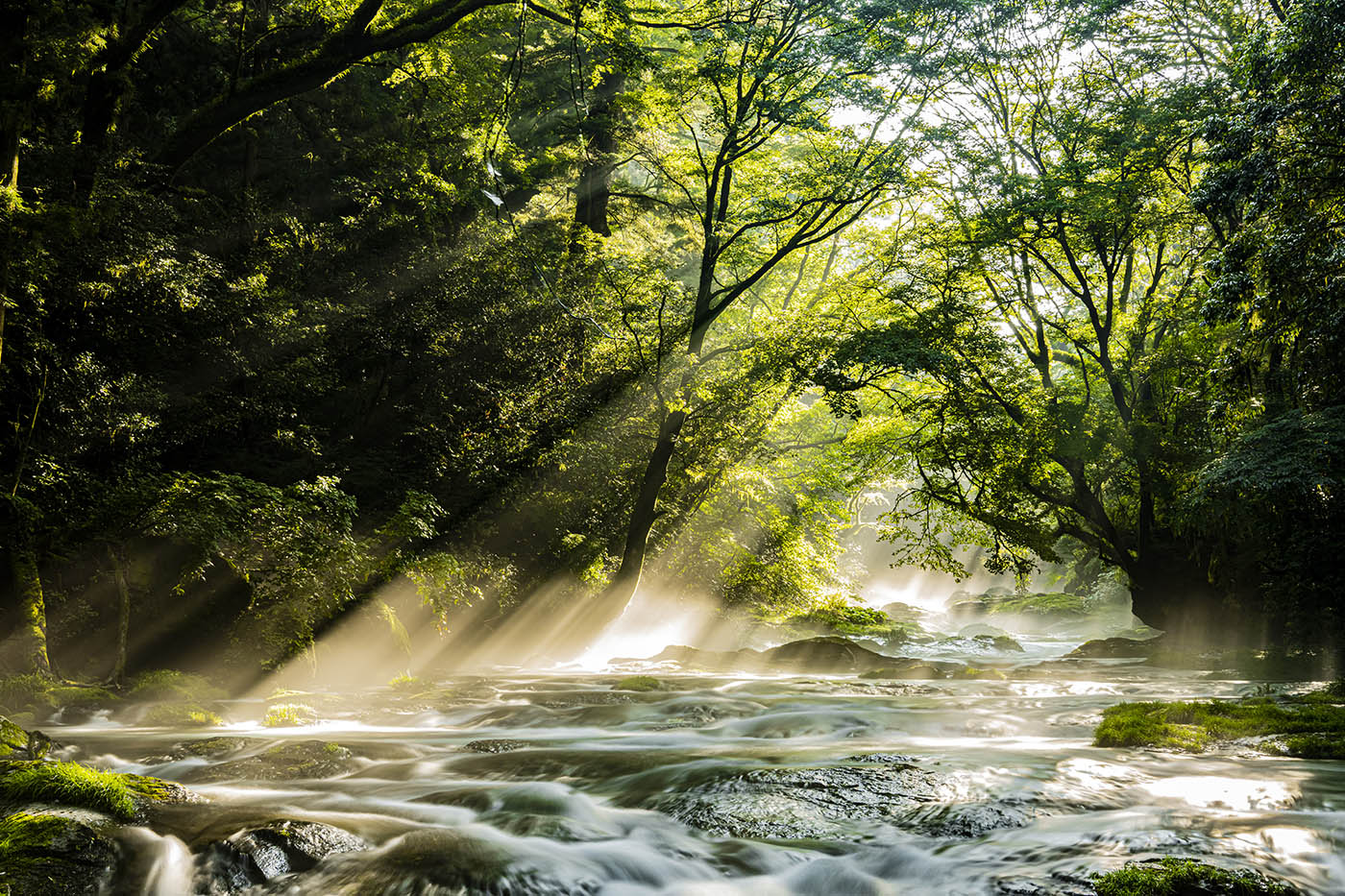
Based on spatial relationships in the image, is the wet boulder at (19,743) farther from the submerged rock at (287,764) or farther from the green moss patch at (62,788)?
the submerged rock at (287,764)

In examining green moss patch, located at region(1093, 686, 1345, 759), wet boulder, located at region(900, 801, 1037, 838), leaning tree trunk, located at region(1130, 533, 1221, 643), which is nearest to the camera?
wet boulder, located at region(900, 801, 1037, 838)

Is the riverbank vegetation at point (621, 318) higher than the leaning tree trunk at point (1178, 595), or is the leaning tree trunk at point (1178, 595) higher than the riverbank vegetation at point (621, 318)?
the riverbank vegetation at point (621, 318)

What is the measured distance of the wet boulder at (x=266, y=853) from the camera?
3742 mm

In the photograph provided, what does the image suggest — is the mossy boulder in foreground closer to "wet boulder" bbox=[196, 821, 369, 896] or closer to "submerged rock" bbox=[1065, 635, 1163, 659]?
"wet boulder" bbox=[196, 821, 369, 896]

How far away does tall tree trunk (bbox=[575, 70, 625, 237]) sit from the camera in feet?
56.6

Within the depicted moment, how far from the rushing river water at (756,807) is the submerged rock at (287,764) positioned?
8 cm

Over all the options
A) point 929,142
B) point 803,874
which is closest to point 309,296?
point 929,142

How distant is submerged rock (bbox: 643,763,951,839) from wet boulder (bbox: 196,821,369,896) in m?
2.10

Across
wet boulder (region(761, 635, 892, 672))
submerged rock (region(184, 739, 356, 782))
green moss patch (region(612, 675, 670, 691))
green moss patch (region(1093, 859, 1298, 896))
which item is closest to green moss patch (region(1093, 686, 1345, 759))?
green moss patch (region(1093, 859, 1298, 896))

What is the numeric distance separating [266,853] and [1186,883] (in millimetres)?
4380

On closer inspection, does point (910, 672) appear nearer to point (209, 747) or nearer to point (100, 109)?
point (209, 747)

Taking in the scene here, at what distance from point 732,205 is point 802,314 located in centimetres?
390

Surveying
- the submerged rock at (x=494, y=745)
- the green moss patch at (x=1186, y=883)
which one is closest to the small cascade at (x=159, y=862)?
the submerged rock at (x=494, y=745)

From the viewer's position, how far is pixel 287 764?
19.7 ft
